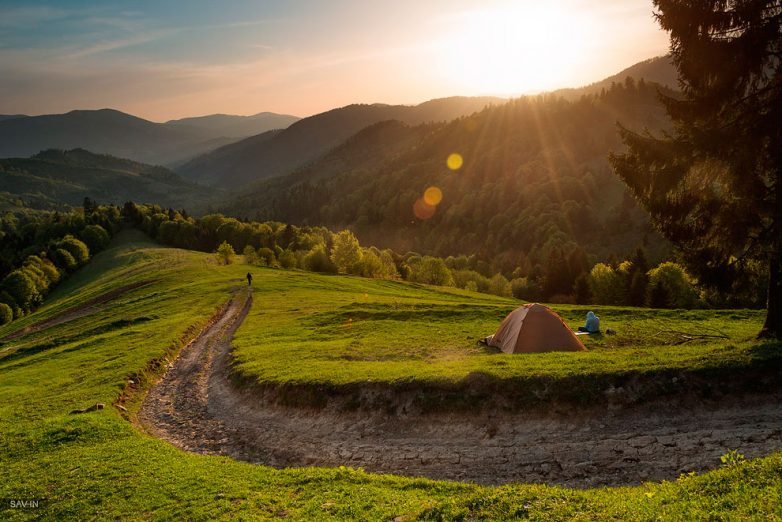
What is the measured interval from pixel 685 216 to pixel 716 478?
1512cm

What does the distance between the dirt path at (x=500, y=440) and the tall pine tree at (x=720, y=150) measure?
25.4ft

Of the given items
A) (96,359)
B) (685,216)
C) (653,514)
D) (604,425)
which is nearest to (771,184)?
(685,216)

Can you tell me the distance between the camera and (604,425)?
17859mm

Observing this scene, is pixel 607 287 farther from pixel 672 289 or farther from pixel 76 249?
pixel 76 249

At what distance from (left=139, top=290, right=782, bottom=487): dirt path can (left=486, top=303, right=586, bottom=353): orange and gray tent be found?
967 cm

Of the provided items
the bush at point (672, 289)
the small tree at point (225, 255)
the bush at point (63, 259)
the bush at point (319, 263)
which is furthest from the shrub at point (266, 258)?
the bush at point (672, 289)

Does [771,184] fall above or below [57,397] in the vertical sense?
above

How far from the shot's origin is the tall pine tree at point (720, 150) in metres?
19.9

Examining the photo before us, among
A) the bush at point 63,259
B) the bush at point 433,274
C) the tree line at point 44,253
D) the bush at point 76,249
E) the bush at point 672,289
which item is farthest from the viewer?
the bush at point 76,249

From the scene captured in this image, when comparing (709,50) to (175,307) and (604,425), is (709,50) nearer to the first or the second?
(604,425)

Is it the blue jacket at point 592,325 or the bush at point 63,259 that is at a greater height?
the bush at point 63,259

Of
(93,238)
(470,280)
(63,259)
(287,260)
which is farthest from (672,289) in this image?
(93,238)

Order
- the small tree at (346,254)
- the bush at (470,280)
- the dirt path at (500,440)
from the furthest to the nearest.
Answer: the bush at (470,280)
the small tree at (346,254)
the dirt path at (500,440)

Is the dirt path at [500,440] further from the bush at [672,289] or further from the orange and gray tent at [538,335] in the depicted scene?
the bush at [672,289]
